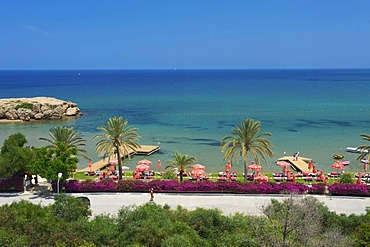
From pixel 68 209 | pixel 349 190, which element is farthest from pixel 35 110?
pixel 349 190

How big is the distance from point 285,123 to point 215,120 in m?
12.9

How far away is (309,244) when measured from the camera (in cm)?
1469

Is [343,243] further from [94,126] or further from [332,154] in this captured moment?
[94,126]

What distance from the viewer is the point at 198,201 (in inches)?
1107

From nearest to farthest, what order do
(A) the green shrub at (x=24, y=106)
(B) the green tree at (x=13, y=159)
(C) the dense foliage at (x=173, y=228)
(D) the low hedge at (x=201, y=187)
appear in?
1. (C) the dense foliage at (x=173, y=228)
2. (B) the green tree at (x=13, y=159)
3. (D) the low hedge at (x=201, y=187)
4. (A) the green shrub at (x=24, y=106)

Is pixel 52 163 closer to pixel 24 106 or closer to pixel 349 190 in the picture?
pixel 349 190

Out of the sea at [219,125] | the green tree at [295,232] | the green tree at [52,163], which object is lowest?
the green tree at [295,232]

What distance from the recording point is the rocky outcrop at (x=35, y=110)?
7550 centimetres

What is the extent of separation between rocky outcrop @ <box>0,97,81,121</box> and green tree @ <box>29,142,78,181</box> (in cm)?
5082

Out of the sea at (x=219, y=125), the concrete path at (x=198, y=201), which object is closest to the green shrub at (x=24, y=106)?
the sea at (x=219, y=125)

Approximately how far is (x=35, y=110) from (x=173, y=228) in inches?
2663

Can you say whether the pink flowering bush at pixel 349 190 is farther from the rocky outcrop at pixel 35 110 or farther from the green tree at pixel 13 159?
the rocky outcrop at pixel 35 110

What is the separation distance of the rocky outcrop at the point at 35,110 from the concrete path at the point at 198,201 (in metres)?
50.7

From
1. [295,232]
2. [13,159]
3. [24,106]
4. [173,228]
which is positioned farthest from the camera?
[24,106]
